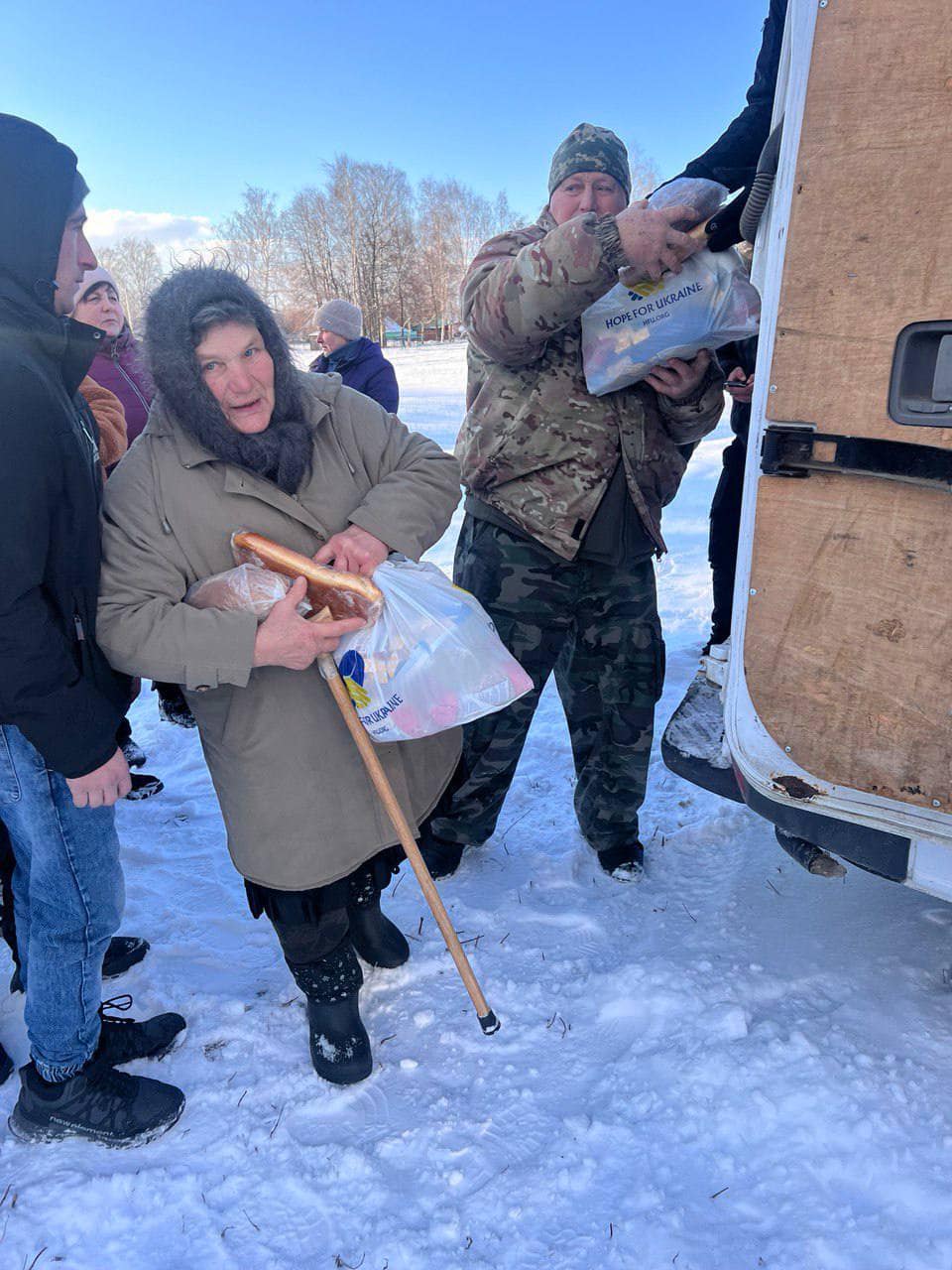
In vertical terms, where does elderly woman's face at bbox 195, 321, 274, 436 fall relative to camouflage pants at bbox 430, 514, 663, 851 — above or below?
above

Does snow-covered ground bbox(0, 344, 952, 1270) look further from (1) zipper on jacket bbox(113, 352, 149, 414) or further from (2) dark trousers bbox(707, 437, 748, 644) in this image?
(1) zipper on jacket bbox(113, 352, 149, 414)

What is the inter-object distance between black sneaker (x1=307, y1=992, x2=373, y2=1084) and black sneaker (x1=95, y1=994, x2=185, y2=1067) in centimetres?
44

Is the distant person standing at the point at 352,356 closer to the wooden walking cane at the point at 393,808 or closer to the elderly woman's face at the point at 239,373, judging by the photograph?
the elderly woman's face at the point at 239,373

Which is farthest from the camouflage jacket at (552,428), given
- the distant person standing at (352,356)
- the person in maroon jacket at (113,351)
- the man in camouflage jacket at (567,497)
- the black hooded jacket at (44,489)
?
the distant person standing at (352,356)

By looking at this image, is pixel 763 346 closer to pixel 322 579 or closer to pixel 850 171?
pixel 850 171

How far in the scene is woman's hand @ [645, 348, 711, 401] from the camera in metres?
2.24

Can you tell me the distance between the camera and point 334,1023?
6.67 ft

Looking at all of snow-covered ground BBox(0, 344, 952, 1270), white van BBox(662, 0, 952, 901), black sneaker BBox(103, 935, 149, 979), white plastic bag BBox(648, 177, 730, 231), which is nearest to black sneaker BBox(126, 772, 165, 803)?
snow-covered ground BBox(0, 344, 952, 1270)

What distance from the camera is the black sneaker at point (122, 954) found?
2400 mm

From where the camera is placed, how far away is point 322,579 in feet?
5.70

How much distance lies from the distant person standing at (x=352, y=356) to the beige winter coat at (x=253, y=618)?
4.18 metres

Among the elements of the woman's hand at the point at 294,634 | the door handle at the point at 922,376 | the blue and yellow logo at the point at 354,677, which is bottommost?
the blue and yellow logo at the point at 354,677

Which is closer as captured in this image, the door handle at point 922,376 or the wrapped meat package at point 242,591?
the door handle at point 922,376

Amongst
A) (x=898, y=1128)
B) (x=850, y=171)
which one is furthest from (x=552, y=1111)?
(x=850, y=171)
